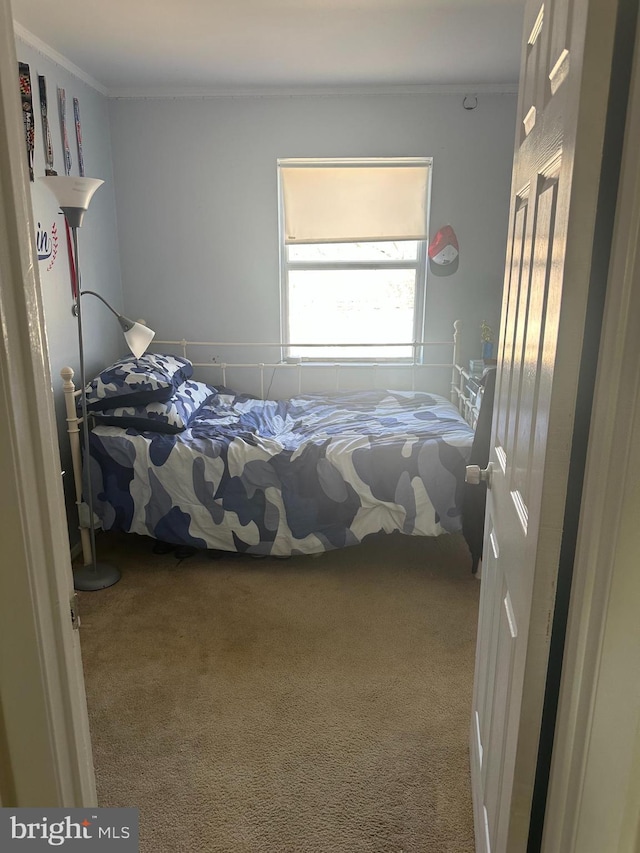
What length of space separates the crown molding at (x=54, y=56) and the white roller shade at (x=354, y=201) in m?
1.12

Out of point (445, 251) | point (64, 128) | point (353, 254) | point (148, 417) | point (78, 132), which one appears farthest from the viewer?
point (353, 254)

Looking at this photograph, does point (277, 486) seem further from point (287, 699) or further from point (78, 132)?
point (78, 132)

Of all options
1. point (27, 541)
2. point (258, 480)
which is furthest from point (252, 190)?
point (27, 541)

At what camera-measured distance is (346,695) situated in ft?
6.81

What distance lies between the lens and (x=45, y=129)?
2936 mm

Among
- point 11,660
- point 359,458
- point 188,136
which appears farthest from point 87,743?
point 188,136

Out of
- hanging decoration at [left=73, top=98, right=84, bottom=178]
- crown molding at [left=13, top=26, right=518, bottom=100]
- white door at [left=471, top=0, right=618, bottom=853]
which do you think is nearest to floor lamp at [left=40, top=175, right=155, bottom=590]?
hanging decoration at [left=73, top=98, right=84, bottom=178]

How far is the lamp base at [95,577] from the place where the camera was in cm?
272

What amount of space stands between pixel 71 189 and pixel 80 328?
1.80 feet

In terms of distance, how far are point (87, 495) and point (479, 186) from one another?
284 cm

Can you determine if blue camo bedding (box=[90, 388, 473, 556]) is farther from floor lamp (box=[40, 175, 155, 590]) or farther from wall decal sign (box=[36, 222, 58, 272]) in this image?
wall decal sign (box=[36, 222, 58, 272])

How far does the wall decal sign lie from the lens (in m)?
2.84

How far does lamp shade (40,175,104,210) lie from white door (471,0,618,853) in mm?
1761

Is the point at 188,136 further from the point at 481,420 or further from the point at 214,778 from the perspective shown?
the point at 214,778
